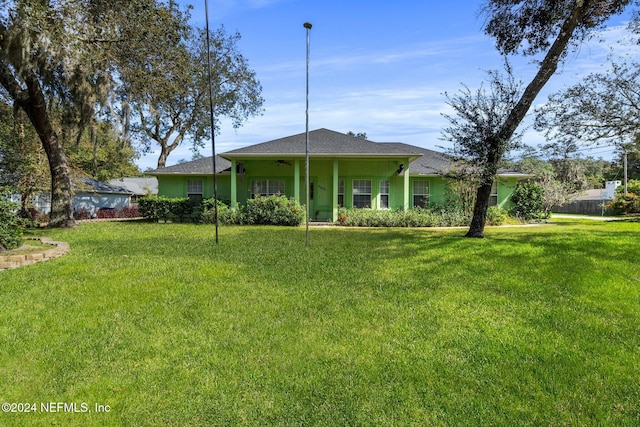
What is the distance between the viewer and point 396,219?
15.2 m

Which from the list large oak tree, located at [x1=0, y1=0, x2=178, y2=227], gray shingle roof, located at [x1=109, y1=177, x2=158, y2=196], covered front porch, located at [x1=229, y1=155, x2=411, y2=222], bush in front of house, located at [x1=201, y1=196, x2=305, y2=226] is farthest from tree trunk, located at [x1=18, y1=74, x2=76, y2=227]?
gray shingle roof, located at [x1=109, y1=177, x2=158, y2=196]

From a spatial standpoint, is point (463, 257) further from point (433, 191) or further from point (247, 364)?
point (433, 191)

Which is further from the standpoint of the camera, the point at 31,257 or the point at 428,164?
the point at 428,164

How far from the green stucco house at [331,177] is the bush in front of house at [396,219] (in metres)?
0.94

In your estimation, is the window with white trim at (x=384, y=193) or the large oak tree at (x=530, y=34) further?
the window with white trim at (x=384, y=193)

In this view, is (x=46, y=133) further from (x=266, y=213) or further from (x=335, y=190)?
(x=335, y=190)

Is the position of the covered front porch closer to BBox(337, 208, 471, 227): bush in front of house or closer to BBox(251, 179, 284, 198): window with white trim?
BBox(251, 179, 284, 198): window with white trim

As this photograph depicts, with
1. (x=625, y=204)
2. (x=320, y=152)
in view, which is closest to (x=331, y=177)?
(x=320, y=152)

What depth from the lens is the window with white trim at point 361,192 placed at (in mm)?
17391

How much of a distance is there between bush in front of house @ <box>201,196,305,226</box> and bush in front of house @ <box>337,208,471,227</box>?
2097 mm

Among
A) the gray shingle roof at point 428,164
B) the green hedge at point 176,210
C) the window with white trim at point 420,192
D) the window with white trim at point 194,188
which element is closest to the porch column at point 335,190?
the gray shingle roof at point 428,164

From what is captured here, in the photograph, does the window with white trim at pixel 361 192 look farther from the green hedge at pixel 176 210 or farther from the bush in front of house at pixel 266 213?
the green hedge at pixel 176 210

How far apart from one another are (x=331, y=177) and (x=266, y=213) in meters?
4.08

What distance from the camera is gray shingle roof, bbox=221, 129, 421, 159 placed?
15242 millimetres
